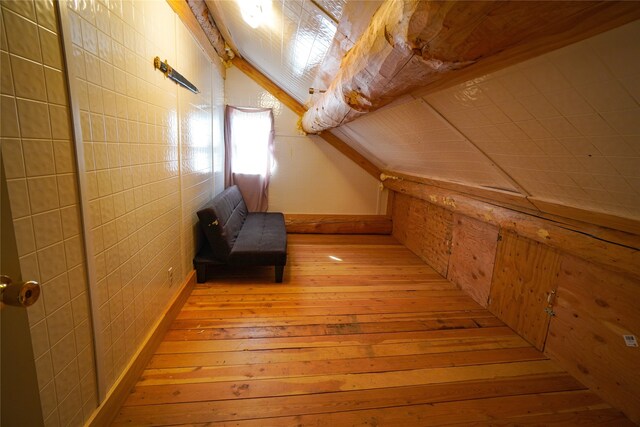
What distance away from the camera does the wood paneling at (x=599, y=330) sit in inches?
54.2

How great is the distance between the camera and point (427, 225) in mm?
3379

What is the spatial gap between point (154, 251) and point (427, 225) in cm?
281

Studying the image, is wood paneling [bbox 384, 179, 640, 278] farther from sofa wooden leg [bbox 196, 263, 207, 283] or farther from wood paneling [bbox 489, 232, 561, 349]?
sofa wooden leg [bbox 196, 263, 207, 283]

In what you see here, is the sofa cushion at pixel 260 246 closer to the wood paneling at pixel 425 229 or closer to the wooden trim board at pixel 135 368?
the wooden trim board at pixel 135 368

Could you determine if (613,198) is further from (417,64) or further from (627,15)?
(417,64)

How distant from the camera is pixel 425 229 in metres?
3.42

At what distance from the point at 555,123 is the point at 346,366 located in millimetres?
1571

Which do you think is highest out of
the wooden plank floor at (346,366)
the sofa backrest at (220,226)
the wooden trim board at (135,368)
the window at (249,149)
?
the window at (249,149)

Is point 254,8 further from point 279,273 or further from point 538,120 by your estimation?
point 279,273

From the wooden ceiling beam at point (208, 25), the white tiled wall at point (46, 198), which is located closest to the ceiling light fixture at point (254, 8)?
the wooden ceiling beam at point (208, 25)

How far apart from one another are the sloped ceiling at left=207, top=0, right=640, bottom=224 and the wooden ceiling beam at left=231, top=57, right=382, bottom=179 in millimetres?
1252

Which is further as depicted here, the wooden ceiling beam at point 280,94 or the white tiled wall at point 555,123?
the wooden ceiling beam at point 280,94

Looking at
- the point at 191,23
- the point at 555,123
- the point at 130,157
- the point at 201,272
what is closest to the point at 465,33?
the point at 555,123

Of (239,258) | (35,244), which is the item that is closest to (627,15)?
(35,244)
